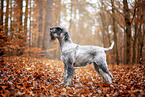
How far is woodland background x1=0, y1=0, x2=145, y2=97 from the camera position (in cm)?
337

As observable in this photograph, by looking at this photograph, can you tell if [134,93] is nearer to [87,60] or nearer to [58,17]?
[87,60]

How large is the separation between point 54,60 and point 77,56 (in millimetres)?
9880

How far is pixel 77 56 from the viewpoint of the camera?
411 centimetres

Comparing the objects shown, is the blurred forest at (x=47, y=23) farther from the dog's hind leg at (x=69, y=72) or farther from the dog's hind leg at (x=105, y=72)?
the dog's hind leg at (x=105, y=72)

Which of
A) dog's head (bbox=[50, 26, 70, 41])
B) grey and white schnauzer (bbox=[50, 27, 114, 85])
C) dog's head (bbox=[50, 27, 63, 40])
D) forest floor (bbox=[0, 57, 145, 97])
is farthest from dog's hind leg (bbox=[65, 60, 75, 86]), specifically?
dog's head (bbox=[50, 27, 63, 40])

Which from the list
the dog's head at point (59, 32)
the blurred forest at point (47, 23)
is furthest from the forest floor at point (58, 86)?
the dog's head at point (59, 32)

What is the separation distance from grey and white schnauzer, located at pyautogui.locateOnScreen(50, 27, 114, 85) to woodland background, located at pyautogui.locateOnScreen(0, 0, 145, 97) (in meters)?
0.43

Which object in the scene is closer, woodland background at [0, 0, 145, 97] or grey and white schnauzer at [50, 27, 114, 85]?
woodland background at [0, 0, 145, 97]

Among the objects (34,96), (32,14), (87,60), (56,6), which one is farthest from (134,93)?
(56,6)

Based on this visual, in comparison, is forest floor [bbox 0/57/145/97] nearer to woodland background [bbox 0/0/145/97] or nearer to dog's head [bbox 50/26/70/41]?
woodland background [bbox 0/0/145/97]

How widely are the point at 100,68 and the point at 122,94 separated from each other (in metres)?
1.34

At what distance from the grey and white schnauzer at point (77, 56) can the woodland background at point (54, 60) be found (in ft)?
1.40

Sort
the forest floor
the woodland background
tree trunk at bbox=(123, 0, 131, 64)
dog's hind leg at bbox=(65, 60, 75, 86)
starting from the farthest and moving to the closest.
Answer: tree trunk at bbox=(123, 0, 131, 64) → dog's hind leg at bbox=(65, 60, 75, 86) → the woodland background → the forest floor

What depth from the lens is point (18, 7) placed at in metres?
10.1
